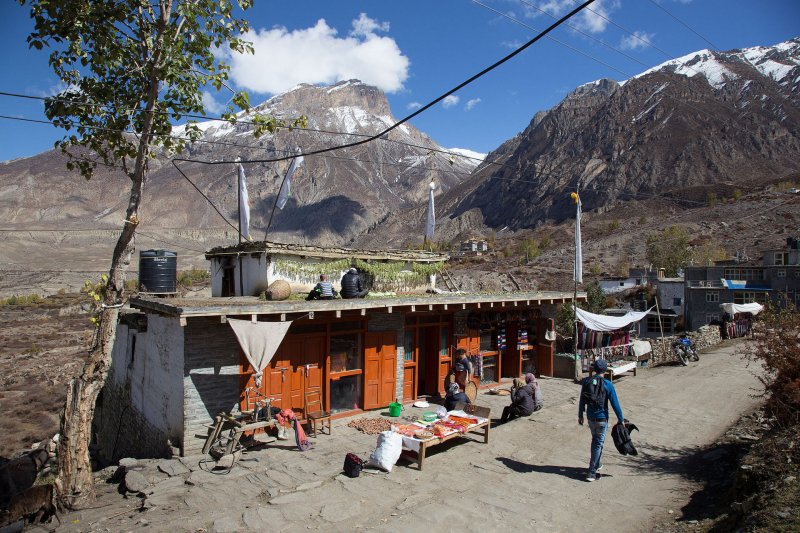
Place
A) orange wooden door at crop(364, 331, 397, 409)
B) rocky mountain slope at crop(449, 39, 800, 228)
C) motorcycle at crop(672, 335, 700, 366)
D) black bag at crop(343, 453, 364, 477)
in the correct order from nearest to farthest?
1. black bag at crop(343, 453, 364, 477)
2. orange wooden door at crop(364, 331, 397, 409)
3. motorcycle at crop(672, 335, 700, 366)
4. rocky mountain slope at crop(449, 39, 800, 228)

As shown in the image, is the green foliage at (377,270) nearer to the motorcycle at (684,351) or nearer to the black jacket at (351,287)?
the black jacket at (351,287)

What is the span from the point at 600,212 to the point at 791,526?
11801cm

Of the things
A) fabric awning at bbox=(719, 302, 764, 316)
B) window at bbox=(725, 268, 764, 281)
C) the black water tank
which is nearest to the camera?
the black water tank

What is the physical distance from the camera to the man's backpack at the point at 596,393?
7.27m

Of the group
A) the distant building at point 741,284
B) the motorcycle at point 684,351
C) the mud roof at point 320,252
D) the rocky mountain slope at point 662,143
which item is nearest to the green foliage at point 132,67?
the mud roof at point 320,252

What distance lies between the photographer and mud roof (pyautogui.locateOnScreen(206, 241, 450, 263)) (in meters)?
13.8

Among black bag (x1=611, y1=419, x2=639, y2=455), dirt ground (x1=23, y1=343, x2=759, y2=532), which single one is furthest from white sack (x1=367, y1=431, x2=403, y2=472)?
black bag (x1=611, y1=419, x2=639, y2=455)

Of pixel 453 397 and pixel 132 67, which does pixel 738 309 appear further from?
pixel 132 67

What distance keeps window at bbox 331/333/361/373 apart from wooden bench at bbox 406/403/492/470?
2.49 m

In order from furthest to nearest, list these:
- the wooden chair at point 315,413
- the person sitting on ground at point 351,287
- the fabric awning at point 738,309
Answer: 1. the fabric awning at point 738,309
2. the person sitting on ground at point 351,287
3. the wooden chair at point 315,413

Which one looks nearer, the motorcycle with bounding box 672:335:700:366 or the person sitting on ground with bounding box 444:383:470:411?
the person sitting on ground with bounding box 444:383:470:411

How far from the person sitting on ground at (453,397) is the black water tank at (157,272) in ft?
28.6

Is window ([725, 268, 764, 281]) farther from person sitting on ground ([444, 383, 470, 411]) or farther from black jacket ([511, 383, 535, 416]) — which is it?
person sitting on ground ([444, 383, 470, 411])

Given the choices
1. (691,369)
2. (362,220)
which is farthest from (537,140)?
(691,369)
